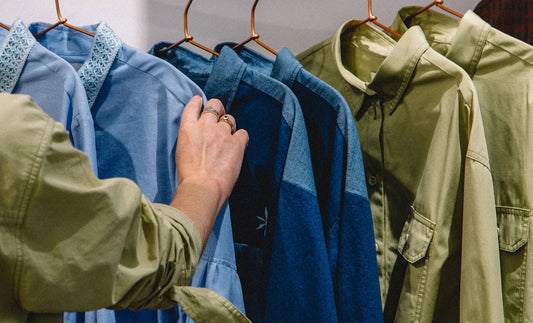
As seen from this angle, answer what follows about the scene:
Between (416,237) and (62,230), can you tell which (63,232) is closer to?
(62,230)

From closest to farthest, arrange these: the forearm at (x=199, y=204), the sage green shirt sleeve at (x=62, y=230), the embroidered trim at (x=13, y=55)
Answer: the sage green shirt sleeve at (x=62, y=230) < the forearm at (x=199, y=204) < the embroidered trim at (x=13, y=55)

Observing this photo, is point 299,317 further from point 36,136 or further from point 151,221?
point 36,136

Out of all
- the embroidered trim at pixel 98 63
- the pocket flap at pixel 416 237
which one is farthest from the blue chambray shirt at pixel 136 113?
the pocket flap at pixel 416 237

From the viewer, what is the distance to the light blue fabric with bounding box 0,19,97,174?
735 mm

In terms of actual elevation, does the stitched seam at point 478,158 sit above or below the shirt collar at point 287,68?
below

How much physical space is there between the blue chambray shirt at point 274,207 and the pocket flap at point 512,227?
12.4 inches

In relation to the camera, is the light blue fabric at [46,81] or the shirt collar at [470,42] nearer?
the light blue fabric at [46,81]

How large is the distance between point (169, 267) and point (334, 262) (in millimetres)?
319

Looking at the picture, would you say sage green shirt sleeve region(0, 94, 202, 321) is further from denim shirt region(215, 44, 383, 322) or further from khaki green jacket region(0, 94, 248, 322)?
denim shirt region(215, 44, 383, 322)

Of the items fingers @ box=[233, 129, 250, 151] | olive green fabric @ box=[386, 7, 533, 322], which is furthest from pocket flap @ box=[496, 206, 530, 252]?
fingers @ box=[233, 129, 250, 151]

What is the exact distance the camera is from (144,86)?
2.69 feet

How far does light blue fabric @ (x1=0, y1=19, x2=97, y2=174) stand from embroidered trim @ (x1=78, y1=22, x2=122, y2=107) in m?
0.05

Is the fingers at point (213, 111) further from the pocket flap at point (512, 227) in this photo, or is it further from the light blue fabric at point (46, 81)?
the pocket flap at point (512, 227)

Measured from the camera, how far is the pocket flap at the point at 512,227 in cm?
84
